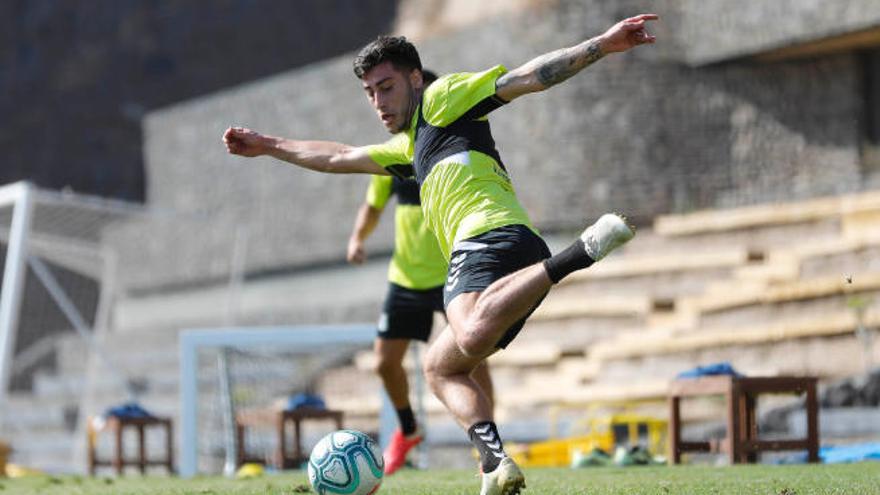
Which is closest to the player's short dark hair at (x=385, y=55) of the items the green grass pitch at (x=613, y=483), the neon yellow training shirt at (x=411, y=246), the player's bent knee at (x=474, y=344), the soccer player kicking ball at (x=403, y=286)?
the player's bent knee at (x=474, y=344)

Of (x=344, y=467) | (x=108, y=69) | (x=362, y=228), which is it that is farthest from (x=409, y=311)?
(x=108, y=69)

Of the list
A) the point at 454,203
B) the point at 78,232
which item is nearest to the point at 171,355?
the point at 78,232

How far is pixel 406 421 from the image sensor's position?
35.9ft

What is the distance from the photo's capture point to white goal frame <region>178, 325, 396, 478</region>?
1368 centimetres

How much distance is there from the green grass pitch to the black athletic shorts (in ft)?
3.73

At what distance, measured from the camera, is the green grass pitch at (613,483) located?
7535mm

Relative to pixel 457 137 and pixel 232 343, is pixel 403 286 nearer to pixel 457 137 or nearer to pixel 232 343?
pixel 457 137

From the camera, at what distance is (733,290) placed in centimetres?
1811

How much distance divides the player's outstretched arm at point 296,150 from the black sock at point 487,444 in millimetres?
1346

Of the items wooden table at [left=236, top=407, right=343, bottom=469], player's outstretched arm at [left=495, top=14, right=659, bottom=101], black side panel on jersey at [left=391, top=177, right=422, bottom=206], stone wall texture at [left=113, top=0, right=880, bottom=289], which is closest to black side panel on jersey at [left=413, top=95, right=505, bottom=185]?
player's outstretched arm at [left=495, top=14, right=659, bottom=101]

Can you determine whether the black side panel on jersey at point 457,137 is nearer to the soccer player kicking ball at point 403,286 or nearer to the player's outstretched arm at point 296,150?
Result: the player's outstretched arm at point 296,150

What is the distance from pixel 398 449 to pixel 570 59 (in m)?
4.93

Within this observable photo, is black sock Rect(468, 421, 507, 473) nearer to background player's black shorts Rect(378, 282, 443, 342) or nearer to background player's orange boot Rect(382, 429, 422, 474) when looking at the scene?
background player's black shorts Rect(378, 282, 443, 342)

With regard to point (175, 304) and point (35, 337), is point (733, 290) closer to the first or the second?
point (35, 337)
